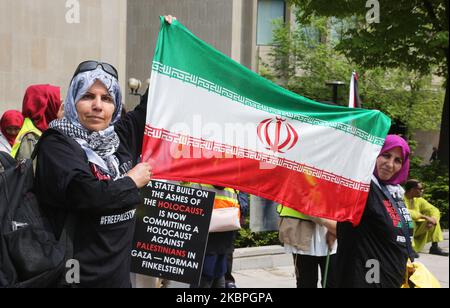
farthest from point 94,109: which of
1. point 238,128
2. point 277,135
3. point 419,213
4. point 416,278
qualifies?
point 419,213

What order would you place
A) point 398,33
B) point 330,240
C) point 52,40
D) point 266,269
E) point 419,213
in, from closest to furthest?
point 330,240
point 266,269
point 419,213
point 52,40
point 398,33

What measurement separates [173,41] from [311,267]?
3121 mm

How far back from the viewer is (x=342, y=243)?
17.6ft

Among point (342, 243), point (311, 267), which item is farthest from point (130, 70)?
point (342, 243)

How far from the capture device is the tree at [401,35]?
64.3ft

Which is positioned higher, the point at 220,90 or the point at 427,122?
the point at 220,90

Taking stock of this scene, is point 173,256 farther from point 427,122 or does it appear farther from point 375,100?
point 427,122

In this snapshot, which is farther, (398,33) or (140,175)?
(398,33)

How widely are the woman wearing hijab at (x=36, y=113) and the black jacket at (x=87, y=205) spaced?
2994mm

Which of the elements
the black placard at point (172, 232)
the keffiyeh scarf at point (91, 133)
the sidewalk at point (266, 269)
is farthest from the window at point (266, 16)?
the keffiyeh scarf at point (91, 133)

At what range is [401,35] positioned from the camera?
1977 centimetres

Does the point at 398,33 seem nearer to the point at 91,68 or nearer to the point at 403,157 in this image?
the point at 403,157

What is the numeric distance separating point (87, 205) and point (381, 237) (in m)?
2.27

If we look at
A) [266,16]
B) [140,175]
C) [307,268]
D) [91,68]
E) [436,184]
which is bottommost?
[436,184]
